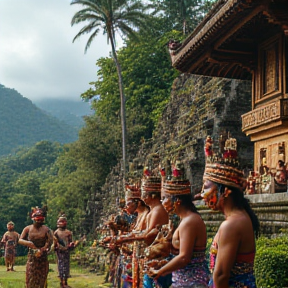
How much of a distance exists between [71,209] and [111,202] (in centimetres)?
648

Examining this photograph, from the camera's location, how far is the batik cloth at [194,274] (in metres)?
4.12

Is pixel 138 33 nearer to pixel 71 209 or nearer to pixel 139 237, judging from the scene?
pixel 71 209

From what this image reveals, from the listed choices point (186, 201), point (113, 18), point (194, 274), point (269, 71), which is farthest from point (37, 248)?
point (113, 18)

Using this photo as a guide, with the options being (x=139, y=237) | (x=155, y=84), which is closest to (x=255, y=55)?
(x=139, y=237)

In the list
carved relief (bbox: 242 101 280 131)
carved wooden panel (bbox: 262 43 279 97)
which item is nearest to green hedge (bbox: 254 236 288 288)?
carved relief (bbox: 242 101 280 131)

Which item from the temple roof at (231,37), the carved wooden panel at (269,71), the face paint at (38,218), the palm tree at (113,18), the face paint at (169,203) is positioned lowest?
the face paint at (38,218)

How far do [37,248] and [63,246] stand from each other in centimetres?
332

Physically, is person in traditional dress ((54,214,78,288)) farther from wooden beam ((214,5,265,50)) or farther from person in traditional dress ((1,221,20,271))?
person in traditional dress ((1,221,20,271))

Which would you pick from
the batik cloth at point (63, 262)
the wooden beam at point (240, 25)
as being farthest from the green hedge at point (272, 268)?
the batik cloth at point (63, 262)

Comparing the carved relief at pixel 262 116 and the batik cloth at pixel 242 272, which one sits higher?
the carved relief at pixel 262 116

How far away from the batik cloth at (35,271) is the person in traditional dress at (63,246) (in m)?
2.82

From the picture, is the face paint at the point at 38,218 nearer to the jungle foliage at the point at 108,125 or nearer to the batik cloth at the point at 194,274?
the batik cloth at the point at 194,274

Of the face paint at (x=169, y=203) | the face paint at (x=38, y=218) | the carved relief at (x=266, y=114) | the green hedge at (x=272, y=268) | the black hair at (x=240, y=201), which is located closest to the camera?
the black hair at (x=240, y=201)

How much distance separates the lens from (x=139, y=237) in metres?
5.69
